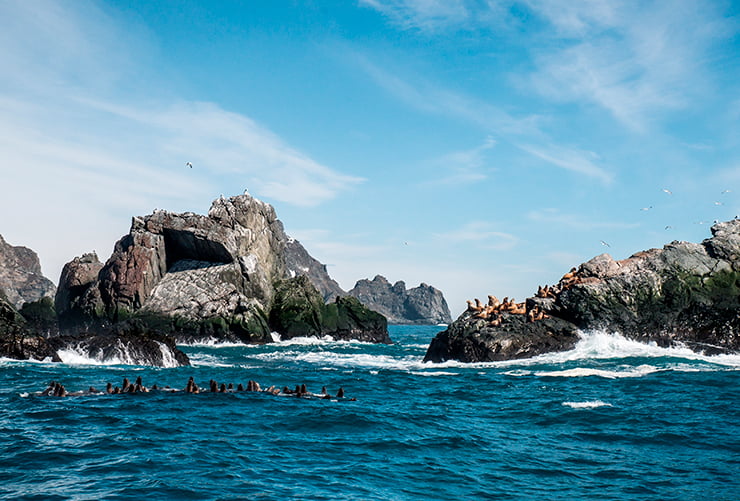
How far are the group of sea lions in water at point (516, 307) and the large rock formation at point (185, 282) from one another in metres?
30.8

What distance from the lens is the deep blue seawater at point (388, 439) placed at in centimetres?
1486

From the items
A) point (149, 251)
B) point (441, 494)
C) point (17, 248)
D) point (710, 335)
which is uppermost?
point (17, 248)

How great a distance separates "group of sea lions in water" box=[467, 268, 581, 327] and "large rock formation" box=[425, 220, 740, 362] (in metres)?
0.12

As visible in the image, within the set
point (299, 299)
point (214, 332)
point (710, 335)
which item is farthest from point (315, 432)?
point (299, 299)

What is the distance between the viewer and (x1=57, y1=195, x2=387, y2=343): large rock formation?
234 ft

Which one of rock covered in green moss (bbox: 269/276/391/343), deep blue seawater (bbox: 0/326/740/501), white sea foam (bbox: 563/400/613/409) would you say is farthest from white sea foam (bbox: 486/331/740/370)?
rock covered in green moss (bbox: 269/276/391/343)

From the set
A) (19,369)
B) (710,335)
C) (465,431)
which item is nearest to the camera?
(465,431)

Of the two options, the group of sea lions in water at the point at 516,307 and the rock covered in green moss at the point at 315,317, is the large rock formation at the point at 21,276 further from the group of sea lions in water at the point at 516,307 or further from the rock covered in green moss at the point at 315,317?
the group of sea lions in water at the point at 516,307

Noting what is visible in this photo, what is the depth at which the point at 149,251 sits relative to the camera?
76.8 m

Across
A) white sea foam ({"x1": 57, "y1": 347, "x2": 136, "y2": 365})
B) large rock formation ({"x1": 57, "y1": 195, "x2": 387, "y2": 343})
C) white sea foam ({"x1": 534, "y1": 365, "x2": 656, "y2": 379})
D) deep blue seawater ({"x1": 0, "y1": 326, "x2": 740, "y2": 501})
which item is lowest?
deep blue seawater ({"x1": 0, "y1": 326, "x2": 740, "y2": 501})

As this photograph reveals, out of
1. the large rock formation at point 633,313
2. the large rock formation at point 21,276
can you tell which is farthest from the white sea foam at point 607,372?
the large rock formation at point 21,276

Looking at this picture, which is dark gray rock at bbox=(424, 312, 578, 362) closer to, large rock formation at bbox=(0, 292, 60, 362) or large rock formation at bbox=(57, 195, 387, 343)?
large rock formation at bbox=(0, 292, 60, 362)

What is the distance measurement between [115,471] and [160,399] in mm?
10884

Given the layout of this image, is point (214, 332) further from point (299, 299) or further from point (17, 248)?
point (17, 248)
